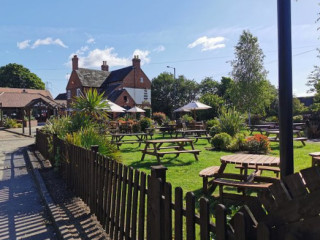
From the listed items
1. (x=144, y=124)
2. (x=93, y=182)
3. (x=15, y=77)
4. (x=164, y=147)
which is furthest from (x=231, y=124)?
(x=15, y=77)

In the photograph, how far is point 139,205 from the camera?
309 cm

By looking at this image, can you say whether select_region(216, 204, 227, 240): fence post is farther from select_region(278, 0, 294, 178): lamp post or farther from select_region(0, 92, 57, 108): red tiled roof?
select_region(0, 92, 57, 108): red tiled roof

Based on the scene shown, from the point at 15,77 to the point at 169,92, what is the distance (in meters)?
35.5

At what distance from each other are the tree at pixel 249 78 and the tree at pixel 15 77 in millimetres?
50801

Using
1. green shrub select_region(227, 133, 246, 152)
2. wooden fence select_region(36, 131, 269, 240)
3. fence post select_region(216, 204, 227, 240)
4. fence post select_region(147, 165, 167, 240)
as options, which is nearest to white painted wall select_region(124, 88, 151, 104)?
green shrub select_region(227, 133, 246, 152)

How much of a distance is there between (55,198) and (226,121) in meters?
9.84

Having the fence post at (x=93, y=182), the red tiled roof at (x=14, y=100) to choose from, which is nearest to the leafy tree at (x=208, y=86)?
the red tiled roof at (x=14, y=100)

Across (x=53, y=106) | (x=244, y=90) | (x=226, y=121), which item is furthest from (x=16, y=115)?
(x=226, y=121)

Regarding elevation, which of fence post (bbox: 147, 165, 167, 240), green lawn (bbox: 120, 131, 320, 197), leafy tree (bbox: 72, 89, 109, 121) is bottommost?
green lawn (bbox: 120, 131, 320, 197)

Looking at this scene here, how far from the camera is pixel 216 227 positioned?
181 centimetres

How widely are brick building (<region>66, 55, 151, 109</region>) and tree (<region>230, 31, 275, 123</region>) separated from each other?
1591cm

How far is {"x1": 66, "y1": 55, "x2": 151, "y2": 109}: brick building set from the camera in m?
45.0

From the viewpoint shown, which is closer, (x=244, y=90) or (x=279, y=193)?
(x=279, y=193)

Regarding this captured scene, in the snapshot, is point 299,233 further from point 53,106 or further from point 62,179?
point 53,106
